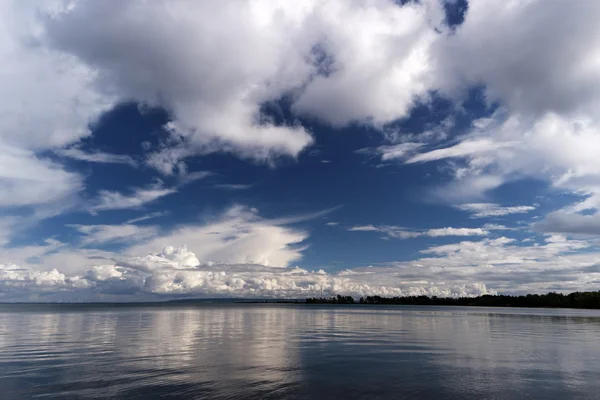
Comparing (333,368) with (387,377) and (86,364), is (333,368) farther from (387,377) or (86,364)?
(86,364)

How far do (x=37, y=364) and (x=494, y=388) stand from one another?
122ft

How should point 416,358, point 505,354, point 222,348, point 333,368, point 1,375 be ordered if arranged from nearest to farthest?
point 1,375 → point 333,368 → point 416,358 → point 505,354 → point 222,348

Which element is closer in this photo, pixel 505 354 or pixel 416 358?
pixel 416 358

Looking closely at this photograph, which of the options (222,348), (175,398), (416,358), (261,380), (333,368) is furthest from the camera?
(222,348)

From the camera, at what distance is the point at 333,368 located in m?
33.2

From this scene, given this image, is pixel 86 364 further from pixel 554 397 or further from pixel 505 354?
pixel 505 354

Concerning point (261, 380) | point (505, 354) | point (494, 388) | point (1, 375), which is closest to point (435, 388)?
point (494, 388)

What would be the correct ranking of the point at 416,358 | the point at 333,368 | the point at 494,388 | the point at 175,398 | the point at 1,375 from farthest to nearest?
the point at 416,358, the point at 333,368, the point at 1,375, the point at 494,388, the point at 175,398

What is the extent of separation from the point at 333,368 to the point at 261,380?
7.87 metres

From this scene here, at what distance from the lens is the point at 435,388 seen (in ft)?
86.1

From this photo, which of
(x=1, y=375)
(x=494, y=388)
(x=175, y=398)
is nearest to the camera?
(x=175, y=398)

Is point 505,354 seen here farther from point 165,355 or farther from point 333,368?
point 165,355

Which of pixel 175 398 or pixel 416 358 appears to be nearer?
pixel 175 398

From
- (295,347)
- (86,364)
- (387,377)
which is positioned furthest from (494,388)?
(86,364)
